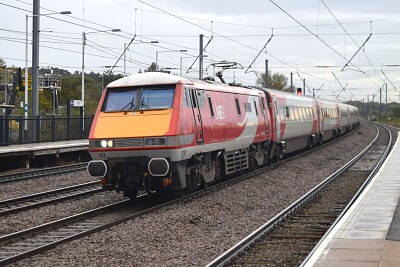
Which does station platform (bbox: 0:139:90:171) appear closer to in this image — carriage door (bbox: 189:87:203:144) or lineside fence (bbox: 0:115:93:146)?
lineside fence (bbox: 0:115:93:146)

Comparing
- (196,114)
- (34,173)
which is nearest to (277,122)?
(34,173)

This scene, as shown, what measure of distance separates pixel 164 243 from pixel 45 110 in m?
45.0

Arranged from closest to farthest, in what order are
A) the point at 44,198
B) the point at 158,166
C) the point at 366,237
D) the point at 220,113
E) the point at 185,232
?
1. the point at 366,237
2. the point at 185,232
3. the point at 158,166
4. the point at 44,198
5. the point at 220,113

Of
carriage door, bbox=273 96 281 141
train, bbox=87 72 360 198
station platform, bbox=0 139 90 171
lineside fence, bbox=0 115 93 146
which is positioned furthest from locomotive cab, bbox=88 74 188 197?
lineside fence, bbox=0 115 93 146

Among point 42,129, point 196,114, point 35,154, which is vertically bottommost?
point 35,154

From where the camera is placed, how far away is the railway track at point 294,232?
9266mm

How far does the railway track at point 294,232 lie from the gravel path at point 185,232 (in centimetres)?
34

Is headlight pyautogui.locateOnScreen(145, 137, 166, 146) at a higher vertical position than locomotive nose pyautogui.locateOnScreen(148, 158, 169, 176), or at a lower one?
higher

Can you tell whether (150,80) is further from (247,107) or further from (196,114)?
(247,107)

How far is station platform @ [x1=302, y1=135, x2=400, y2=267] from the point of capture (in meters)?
8.19

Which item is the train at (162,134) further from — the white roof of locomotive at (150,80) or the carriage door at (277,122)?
the carriage door at (277,122)

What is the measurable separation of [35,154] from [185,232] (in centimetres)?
1429

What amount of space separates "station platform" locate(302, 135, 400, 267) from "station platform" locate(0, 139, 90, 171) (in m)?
13.3

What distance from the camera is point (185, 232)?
37.2ft
